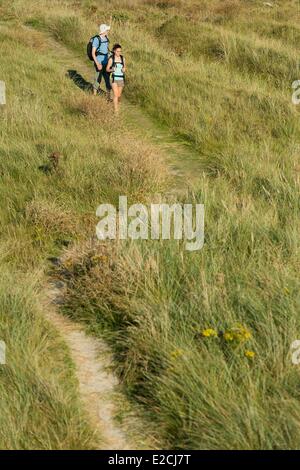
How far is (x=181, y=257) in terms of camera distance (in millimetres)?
5324

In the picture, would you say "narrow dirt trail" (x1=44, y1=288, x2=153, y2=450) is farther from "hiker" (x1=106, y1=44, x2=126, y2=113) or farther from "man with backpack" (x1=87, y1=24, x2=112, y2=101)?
"man with backpack" (x1=87, y1=24, x2=112, y2=101)

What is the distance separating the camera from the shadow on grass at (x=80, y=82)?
44.2ft

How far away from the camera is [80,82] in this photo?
46.5 ft

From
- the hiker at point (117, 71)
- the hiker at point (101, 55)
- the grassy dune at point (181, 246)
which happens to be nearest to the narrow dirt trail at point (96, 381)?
the grassy dune at point (181, 246)

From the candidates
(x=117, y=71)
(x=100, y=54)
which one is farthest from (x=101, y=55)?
(x=117, y=71)

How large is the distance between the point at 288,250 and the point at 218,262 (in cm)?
79

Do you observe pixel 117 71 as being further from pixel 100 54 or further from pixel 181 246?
pixel 181 246

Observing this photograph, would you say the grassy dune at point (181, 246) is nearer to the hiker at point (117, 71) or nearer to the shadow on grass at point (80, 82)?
the shadow on grass at point (80, 82)

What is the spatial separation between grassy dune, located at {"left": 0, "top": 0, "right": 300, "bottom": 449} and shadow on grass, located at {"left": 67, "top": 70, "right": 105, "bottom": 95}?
365 millimetres

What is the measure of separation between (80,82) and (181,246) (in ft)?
31.4

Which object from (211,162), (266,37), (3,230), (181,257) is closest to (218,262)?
(181,257)

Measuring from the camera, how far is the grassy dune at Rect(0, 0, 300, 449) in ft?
12.9
